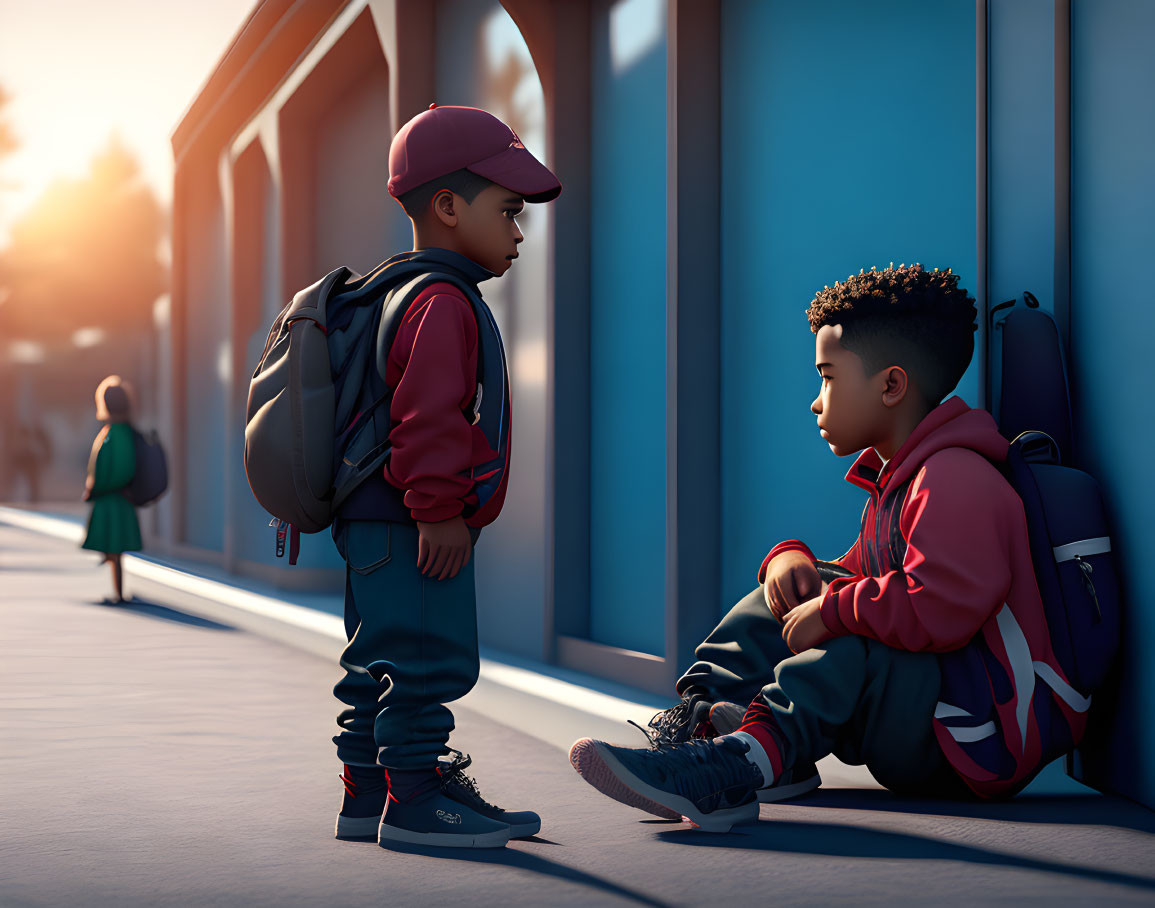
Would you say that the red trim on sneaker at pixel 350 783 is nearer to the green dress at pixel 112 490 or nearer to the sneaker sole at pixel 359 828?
the sneaker sole at pixel 359 828

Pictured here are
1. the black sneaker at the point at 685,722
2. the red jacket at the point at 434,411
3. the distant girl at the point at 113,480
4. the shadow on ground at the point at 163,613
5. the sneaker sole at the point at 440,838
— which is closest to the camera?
the red jacket at the point at 434,411

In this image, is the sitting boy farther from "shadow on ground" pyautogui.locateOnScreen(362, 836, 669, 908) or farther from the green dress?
the green dress

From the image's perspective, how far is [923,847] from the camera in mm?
2797

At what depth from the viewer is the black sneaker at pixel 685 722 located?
344 cm

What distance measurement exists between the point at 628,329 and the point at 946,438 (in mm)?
2621

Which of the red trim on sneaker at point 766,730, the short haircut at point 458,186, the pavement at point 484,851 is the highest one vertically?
the short haircut at point 458,186

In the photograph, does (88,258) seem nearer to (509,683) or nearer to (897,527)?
(509,683)

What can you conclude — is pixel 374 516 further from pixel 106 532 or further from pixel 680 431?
pixel 106 532

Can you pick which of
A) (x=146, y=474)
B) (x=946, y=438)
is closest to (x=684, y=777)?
(x=946, y=438)

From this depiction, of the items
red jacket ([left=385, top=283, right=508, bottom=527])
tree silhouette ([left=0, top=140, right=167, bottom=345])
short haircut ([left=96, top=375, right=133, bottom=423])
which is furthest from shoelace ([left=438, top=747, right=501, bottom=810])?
tree silhouette ([left=0, top=140, right=167, bottom=345])

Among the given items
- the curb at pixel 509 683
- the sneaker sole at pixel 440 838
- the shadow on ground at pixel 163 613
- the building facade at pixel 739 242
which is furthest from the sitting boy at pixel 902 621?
the shadow on ground at pixel 163 613

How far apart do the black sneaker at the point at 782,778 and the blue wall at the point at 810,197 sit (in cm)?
104

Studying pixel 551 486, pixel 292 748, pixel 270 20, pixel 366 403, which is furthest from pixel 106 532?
pixel 366 403

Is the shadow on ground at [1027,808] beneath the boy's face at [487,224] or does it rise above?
beneath
